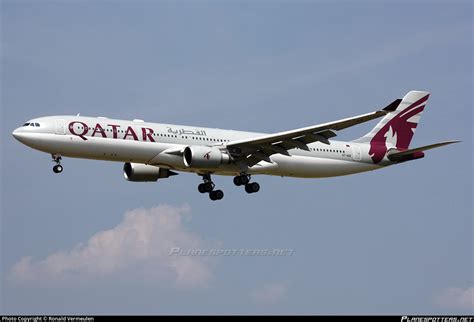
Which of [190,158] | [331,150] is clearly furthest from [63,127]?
[331,150]

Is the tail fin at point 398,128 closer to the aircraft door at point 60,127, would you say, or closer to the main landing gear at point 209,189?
the main landing gear at point 209,189

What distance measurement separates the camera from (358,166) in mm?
56031

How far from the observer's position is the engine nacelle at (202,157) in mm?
48750

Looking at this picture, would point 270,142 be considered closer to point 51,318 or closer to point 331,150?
point 331,150

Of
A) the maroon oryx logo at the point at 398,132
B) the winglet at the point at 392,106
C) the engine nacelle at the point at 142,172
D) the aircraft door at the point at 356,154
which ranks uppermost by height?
the maroon oryx logo at the point at 398,132

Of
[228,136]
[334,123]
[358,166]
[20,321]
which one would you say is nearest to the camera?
[20,321]

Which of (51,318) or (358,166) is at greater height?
(358,166)

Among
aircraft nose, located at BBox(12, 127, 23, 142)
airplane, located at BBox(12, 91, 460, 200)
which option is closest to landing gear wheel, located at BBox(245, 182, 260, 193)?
airplane, located at BBox(12, 91, 460, 200)

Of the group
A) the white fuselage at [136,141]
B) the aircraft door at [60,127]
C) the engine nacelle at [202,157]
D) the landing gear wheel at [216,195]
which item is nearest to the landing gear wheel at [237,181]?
the white fuselage at [136,141]

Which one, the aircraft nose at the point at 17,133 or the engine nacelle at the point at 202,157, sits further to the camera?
the engine nacelle at the point at 202,157

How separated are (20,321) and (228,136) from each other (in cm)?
2168

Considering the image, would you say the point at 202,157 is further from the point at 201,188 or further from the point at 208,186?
the point at 201,188

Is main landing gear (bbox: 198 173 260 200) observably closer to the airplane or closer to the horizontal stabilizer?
the airplane

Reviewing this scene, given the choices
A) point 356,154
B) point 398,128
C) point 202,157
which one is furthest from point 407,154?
point 202,157
